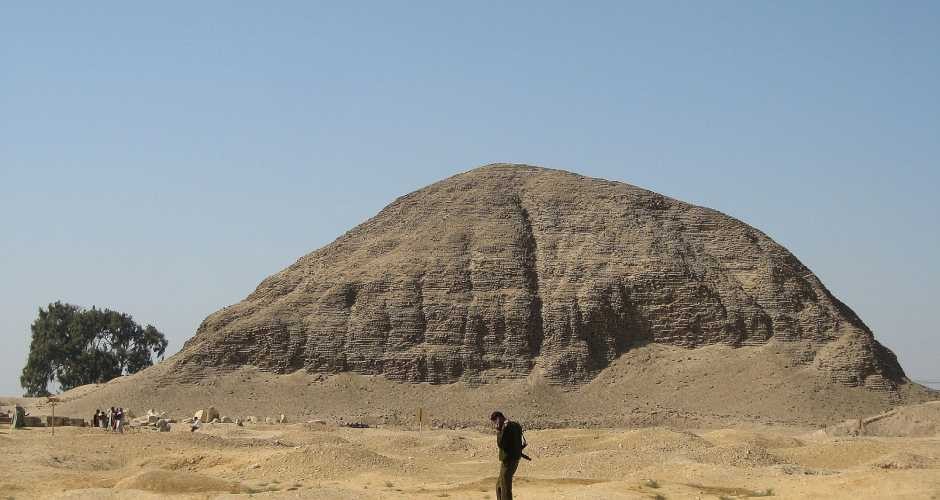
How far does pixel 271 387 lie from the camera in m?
66.3

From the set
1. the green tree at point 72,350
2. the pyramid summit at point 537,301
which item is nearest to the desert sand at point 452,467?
the pyramid summit at point 537,301

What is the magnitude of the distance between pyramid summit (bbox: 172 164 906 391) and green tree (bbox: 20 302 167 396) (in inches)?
695

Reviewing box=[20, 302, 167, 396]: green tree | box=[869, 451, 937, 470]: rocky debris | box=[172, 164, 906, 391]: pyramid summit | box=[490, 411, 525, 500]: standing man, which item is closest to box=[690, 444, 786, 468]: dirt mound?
box=[869, 451, 937, 470]: rocky debris

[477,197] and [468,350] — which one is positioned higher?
[477,197]

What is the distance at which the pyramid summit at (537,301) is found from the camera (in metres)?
68.1

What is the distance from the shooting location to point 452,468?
32.1 m

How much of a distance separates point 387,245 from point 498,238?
6782 mm

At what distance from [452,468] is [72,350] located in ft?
204

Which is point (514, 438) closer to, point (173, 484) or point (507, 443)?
point (507, 443)

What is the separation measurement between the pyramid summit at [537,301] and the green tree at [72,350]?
17.7m

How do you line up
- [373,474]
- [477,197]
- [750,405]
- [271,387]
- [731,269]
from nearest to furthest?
1. [373,474]
2. [750,405]
3. [271,387]
4. [731,269]
5. [477,197]

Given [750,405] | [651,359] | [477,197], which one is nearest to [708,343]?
[651,359]

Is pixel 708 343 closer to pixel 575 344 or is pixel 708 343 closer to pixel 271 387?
pixel 575 344

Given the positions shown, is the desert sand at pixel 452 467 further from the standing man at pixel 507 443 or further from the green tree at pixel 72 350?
the green tree at pixel 72 350
